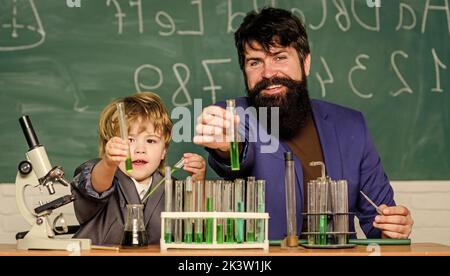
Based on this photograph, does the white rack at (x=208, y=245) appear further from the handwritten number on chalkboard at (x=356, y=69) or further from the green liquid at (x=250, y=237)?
the handwritten number on chalkboard at (x=356, y=69)

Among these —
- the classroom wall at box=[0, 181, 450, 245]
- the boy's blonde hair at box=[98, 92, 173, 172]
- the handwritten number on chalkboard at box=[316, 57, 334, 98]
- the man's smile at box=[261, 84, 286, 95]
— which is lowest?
the classroom wall at box=[0, 181, 450, 245]

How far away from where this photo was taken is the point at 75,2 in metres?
3.27

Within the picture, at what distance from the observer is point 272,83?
2838mm

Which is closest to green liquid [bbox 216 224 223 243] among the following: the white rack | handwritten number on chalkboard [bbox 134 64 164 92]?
the white rack

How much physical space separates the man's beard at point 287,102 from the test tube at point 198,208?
0.79 m

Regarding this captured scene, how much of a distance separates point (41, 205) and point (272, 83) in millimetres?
1021

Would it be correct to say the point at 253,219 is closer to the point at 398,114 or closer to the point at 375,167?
the point at 375,167

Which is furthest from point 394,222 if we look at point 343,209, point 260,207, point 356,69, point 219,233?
point 356,69

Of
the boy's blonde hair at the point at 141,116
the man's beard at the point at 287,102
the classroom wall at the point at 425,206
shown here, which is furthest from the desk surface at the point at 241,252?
the classroom wall at the point at 425,206

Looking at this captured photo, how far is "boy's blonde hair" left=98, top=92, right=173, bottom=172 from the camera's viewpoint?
8.91 ft

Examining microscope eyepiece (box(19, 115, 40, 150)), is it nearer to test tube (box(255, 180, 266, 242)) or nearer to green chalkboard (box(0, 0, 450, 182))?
test tube (box(255, 180, 266, 242))

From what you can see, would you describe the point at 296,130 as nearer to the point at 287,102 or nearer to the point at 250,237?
the point at 287,102

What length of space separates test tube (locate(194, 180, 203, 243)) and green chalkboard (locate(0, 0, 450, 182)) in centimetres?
112
